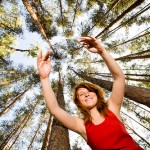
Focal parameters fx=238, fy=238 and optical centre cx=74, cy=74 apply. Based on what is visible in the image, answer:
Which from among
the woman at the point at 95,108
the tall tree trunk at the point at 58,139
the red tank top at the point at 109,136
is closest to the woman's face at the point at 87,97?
the woman at the point at 95,108

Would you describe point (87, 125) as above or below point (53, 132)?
above

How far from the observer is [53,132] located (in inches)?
198

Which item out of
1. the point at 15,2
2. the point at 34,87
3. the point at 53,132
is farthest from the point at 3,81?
the point at 53,132

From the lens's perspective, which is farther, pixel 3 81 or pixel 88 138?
pixel 3 81

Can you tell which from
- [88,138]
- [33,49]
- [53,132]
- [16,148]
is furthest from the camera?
[33,49]

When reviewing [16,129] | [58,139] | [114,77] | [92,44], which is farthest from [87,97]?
[16,129]

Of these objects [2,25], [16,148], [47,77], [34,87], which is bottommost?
[16,148]

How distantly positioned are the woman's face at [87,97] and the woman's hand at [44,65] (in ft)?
1.38

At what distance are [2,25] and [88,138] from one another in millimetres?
10786

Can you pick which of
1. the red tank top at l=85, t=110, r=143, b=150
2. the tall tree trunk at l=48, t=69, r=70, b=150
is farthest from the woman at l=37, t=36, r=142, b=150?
the tall tree trunk at l=48, t=69, r=70, b=150

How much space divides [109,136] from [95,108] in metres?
0.50

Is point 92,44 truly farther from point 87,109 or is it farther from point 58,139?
point 58,139

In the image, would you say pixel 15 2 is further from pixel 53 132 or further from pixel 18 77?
pixel 53 132

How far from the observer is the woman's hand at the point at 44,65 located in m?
2.56
